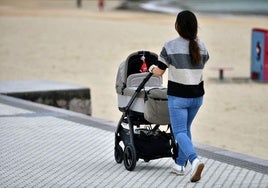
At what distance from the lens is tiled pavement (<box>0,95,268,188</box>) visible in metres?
7.75

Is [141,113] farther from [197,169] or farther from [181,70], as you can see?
[197,169]

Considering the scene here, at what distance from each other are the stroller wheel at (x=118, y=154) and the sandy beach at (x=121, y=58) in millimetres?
3073

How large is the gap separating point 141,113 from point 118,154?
0.57 m

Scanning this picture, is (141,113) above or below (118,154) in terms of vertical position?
above

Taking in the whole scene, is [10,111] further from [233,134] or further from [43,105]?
[233,134]

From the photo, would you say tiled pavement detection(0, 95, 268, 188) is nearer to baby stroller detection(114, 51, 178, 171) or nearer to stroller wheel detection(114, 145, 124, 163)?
stroller wheel detection(114, 145, 124, 163)

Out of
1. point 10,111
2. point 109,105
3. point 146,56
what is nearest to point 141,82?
point 146,56

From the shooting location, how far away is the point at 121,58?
23125 millimetres

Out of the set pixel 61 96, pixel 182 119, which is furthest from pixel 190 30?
pixel 61 96

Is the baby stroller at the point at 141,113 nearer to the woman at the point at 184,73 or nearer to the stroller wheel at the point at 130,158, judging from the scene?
the stroller wheel at the point at 130,158

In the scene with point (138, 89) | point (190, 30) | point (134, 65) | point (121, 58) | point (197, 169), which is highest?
point (190, 30)

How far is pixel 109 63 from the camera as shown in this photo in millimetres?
22406

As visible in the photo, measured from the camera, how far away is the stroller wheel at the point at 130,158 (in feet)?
26.4

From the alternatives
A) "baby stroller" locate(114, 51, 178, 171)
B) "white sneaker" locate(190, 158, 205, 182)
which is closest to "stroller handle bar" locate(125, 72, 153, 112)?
"baby stroller" locate(114, 51, 178, 171)
